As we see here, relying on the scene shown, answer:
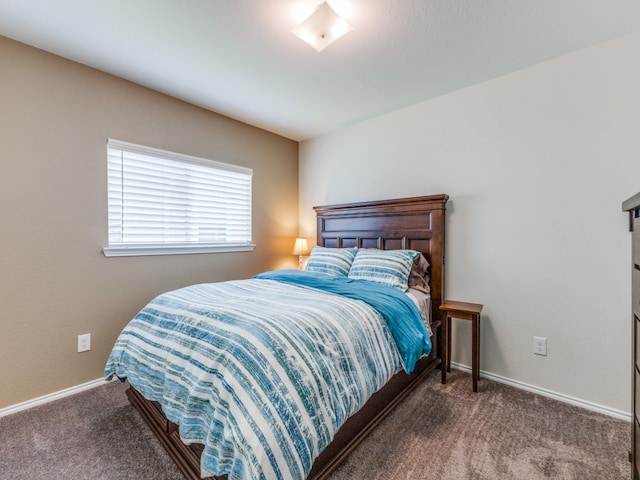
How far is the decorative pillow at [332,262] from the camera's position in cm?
279

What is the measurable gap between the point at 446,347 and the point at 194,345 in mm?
1891

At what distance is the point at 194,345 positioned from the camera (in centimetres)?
143

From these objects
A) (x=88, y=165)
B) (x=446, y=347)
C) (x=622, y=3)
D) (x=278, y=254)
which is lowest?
(x=446, y=347)

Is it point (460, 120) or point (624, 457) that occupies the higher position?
point (460, 120)

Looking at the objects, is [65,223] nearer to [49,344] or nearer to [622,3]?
[49,344]

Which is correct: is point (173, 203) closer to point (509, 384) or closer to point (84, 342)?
point (84, 342)

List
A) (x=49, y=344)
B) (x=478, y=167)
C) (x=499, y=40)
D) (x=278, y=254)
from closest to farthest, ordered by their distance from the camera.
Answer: (x=499, y=40)
(x=49, y=344)
(x=478, y=167)
(x=278, y=254)

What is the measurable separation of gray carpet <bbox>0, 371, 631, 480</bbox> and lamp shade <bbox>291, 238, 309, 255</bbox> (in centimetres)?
204

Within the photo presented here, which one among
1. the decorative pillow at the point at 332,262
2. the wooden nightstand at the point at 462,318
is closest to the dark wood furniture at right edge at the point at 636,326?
the wooden nightstand at the point at 462,318

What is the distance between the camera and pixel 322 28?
1.76m

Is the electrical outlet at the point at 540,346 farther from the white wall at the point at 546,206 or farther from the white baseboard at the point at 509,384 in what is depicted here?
the white baseboard at the point at 509,384

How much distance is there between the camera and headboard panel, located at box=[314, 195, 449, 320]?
2.59m

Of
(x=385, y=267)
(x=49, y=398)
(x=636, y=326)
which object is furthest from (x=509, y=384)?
(x=49, y=398)

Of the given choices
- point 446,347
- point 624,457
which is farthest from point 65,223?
point 624,457
